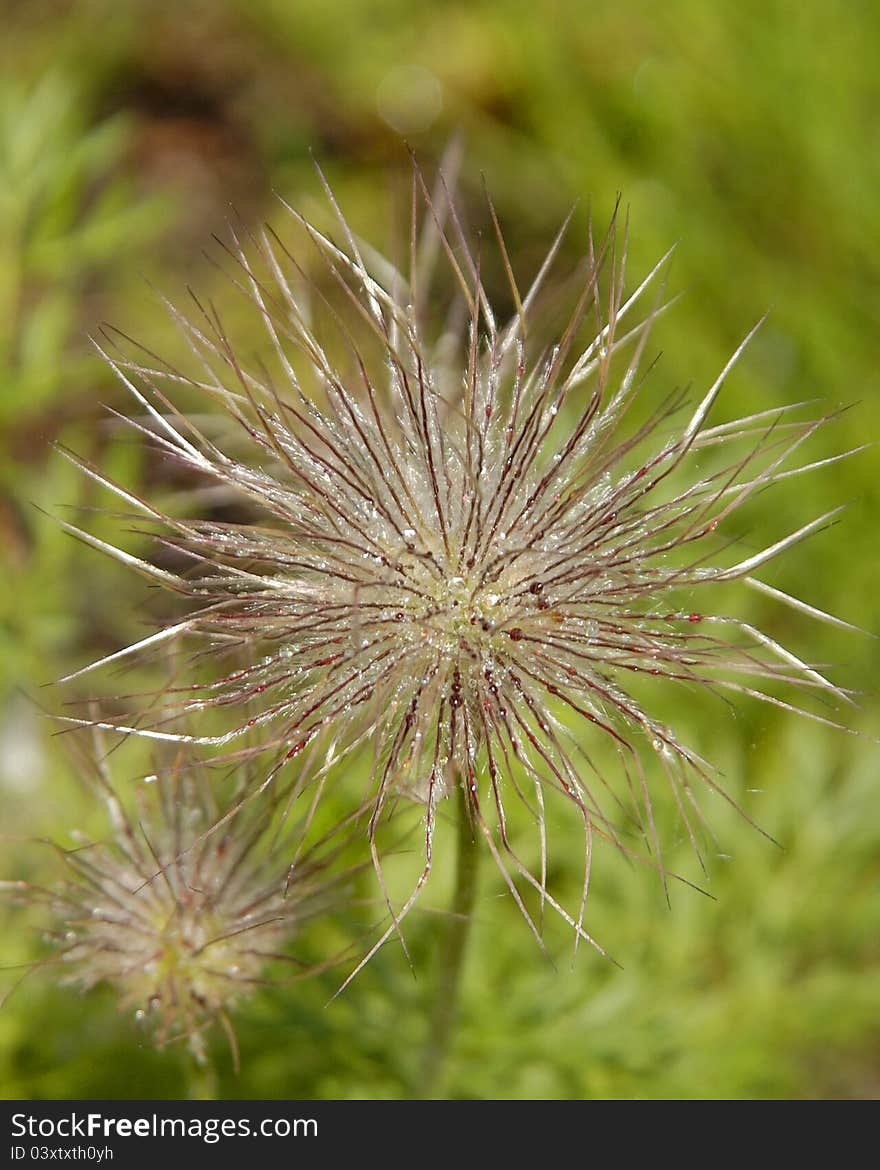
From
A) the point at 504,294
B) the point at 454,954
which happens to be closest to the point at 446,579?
the point at 454,954

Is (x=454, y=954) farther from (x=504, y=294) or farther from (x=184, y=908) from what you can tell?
(x=504, y=294)

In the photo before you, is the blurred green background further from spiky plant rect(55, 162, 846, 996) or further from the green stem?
spiky plant rect(55, 162, 846, 996)

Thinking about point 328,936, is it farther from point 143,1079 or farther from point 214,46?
point 214,46

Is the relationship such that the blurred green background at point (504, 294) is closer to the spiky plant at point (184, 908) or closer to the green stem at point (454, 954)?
the green stem at point (454, 954)

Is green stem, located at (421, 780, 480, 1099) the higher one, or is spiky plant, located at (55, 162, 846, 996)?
spiky plant, located at (55, 162, 846, 996)

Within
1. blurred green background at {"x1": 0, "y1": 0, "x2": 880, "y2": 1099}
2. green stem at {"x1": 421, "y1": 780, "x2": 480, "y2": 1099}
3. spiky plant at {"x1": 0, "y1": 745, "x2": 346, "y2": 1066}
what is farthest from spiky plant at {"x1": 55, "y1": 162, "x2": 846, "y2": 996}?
blurred green background at {"x1": 0, "y1": 0, "x2": 880, "y2": 1099}

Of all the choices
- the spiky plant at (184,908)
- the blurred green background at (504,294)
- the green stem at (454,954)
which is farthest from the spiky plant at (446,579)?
the blurred green background at (504,294)
